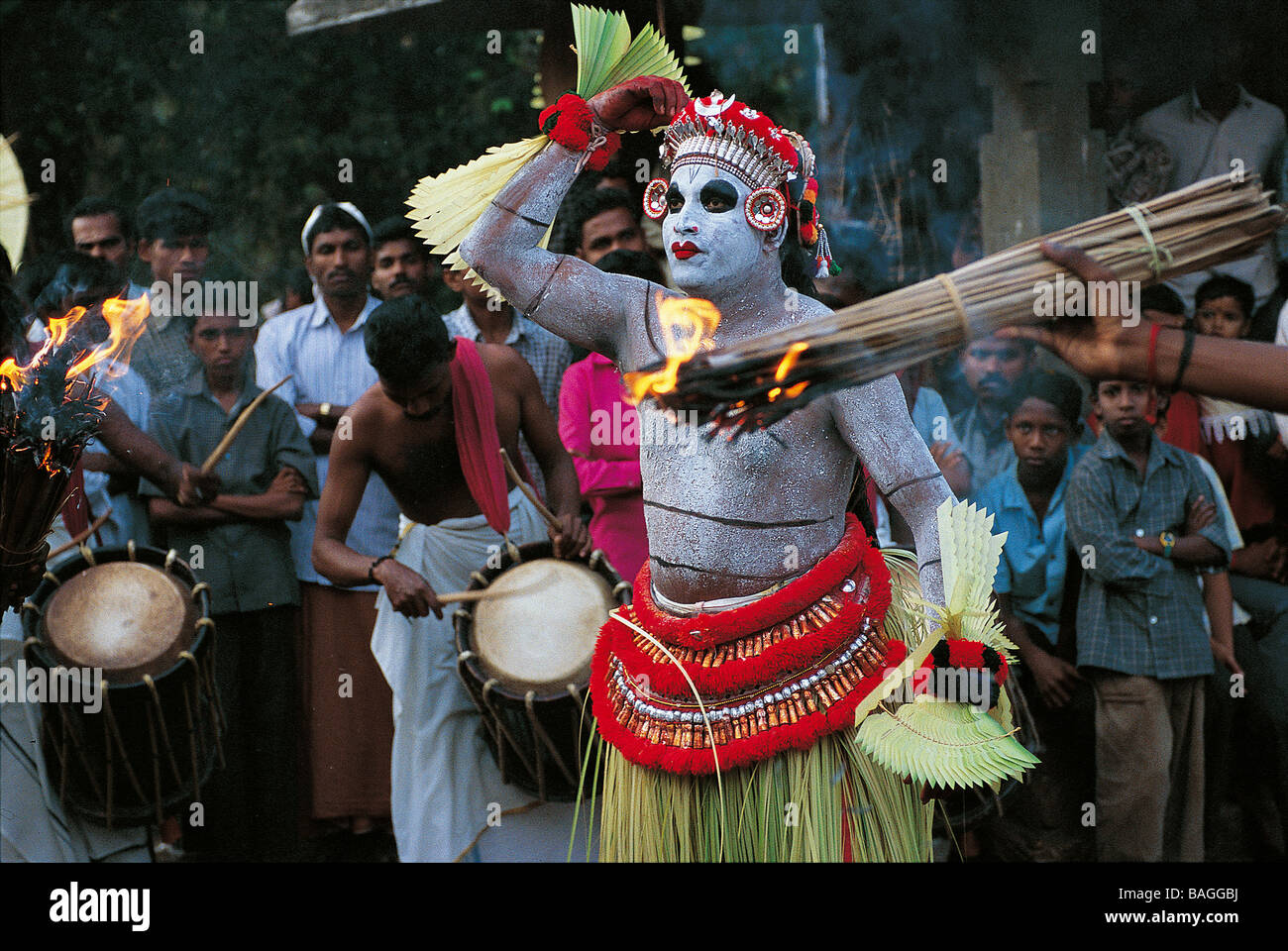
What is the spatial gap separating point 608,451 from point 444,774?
3.64 feet

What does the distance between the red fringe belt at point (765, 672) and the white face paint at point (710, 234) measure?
63 cm

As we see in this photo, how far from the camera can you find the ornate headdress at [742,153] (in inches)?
128

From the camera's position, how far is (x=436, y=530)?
4.79 metres

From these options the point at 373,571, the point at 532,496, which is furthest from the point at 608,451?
the point at 373,571

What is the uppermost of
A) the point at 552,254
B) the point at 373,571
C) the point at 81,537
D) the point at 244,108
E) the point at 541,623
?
the point at 244,108

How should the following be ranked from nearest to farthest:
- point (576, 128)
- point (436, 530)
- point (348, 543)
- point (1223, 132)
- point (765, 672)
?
1. point (765, 672)
2. point (576, 128)
3. point (436, 530)
4. point (348, 543)
5. point (1223, 132)

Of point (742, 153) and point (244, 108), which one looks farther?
point (244, 108)

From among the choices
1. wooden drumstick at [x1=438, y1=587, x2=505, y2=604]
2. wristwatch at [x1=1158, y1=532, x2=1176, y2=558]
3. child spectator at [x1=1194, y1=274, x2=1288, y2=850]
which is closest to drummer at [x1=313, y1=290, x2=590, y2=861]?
wooden drumstick at [x1=438, y1=587, x2=505, y2=604]

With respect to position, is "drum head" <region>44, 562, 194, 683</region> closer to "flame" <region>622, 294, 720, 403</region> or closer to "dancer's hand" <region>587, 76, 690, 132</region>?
"flame" <region>622, 294, 720, 403</region>

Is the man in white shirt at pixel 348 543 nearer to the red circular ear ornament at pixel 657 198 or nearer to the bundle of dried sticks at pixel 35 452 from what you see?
the bundle of dried sticks at pixel 35 452

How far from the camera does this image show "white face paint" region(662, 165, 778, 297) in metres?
3.21

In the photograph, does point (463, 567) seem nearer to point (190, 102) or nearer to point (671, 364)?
point (671, 364)

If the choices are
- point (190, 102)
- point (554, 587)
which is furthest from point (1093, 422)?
point (190, 102)

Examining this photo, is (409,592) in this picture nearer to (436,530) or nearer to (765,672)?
(436,530)
